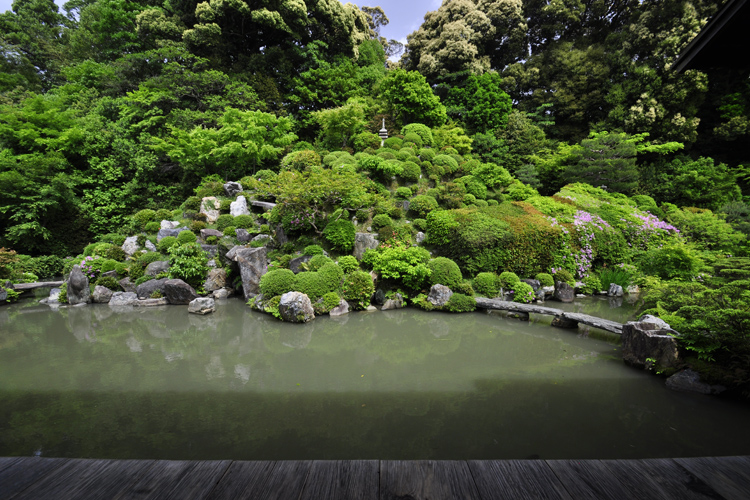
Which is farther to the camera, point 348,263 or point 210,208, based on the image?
point 210,208

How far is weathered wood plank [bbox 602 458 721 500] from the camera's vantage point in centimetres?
119

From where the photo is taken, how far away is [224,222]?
10664mm

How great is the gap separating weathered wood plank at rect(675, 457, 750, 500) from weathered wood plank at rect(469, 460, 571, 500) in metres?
0.62

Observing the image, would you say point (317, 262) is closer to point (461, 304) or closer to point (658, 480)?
point (461, 304)

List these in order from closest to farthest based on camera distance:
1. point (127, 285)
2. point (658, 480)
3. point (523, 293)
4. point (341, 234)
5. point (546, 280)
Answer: point (658, 480)
point (523, 293)
point (546, 280)
point (341, 234)
point (127, 285)

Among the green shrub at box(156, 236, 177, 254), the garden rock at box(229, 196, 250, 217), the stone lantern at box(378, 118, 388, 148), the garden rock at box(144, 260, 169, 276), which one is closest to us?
the garden rock at box(144, 260, 169, 276)

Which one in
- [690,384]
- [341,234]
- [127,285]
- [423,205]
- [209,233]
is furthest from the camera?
[423,205]

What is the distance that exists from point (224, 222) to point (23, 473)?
1032 cm

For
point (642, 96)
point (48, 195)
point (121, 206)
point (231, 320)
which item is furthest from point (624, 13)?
point (48, 195)

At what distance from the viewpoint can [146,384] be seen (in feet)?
14.0

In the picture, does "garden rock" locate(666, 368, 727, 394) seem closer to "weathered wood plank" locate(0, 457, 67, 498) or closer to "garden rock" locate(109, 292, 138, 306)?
"weathered wood plank" locate(0, 457, 67, 498)

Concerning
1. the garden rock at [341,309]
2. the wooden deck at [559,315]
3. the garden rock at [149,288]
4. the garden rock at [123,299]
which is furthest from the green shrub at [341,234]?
the garden rock at [123,299]

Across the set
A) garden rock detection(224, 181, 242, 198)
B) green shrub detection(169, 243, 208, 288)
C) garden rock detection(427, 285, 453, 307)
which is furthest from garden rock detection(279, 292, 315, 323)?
garden rock detection(224, 181, 242, 198)

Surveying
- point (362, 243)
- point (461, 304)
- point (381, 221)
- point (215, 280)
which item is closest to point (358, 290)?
point (362, 243)
